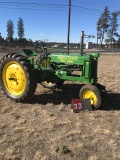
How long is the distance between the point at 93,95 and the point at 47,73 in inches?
55.7

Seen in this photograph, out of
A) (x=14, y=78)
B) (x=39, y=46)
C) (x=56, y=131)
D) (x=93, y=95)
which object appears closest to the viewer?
(x=56, y=131)

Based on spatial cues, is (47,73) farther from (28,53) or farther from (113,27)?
(113,27)

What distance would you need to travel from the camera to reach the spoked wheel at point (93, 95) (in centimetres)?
656

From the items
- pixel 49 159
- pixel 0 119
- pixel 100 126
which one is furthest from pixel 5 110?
pixel 49 159

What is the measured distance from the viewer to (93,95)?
6688 mm

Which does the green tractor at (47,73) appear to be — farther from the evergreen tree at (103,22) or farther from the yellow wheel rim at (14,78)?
the evergreen tree at (103,22)

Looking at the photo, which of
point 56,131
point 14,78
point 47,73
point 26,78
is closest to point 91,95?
point 47,73

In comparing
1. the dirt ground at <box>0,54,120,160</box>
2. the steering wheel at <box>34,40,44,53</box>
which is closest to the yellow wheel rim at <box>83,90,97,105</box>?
the dirt ground at <box>0,54,120,160</box>

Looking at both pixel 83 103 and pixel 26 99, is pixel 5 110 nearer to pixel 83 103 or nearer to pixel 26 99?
pixel 26 99

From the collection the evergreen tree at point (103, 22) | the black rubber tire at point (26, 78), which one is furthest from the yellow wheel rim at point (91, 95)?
the evergreen tree at point (103, 22)

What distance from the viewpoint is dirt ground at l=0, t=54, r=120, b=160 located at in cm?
427

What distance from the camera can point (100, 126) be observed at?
5480 mm

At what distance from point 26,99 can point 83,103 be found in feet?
4.80

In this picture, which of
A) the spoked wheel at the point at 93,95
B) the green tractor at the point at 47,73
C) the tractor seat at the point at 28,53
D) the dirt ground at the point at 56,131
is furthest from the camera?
the tractor seat at the point at 28,53
